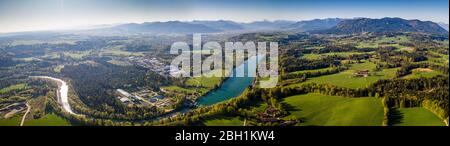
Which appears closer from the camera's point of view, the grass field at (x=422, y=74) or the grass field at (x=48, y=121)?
the grass field at (x=48, y=121)

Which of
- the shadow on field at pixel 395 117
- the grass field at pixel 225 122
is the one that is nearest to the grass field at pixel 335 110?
the shadow on field at pixel 395 117

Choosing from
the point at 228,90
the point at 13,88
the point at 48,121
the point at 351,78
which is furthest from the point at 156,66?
the point at 351,78

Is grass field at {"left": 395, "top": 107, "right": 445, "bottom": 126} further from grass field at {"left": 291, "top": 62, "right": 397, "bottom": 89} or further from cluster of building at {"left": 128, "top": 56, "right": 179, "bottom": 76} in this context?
cluster of building at {"left": 128, "top": 56, "right": 179, "bottom": 76}

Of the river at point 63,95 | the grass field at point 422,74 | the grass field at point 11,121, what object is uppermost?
the grass field at point 422,74

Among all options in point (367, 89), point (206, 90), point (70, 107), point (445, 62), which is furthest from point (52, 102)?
point (445, 62)

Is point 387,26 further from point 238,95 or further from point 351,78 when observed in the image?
point 238,95

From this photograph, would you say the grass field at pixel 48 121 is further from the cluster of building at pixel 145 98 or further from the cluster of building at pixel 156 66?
the cluster of building at pixel 156 66

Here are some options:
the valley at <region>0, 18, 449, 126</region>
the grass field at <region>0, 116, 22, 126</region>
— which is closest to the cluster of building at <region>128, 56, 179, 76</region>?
the valley at <region>0, 18, 449, 126</region>
